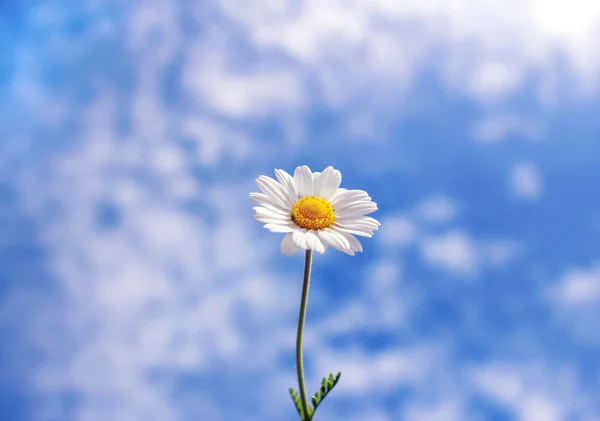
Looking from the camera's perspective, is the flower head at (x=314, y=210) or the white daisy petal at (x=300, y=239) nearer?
the white daisy petal at (x=300, y=239)

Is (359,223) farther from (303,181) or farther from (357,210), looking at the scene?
(303,181)

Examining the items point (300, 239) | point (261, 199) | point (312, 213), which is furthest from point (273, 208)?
point (300, 239)

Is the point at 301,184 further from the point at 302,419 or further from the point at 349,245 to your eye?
the point at 302,419

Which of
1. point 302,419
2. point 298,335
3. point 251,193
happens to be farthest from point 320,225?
point 302,419

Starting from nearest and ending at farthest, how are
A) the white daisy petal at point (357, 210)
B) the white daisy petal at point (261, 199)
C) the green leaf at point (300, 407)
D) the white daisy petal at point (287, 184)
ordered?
the green leaf at point (300, 407), the white daisy petal at point (261, 199), the white daisy petal at point (357, 210), the white daisy petal at point (287, 184)

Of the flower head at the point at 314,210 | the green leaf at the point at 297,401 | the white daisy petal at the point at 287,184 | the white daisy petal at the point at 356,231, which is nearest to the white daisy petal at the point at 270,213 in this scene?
the flower head at the point at 314,210

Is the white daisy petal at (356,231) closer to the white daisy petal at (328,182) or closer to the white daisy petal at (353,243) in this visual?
the white daisy petal at (353,243)

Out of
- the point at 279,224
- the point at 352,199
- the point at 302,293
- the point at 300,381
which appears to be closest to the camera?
the point at 300,381
